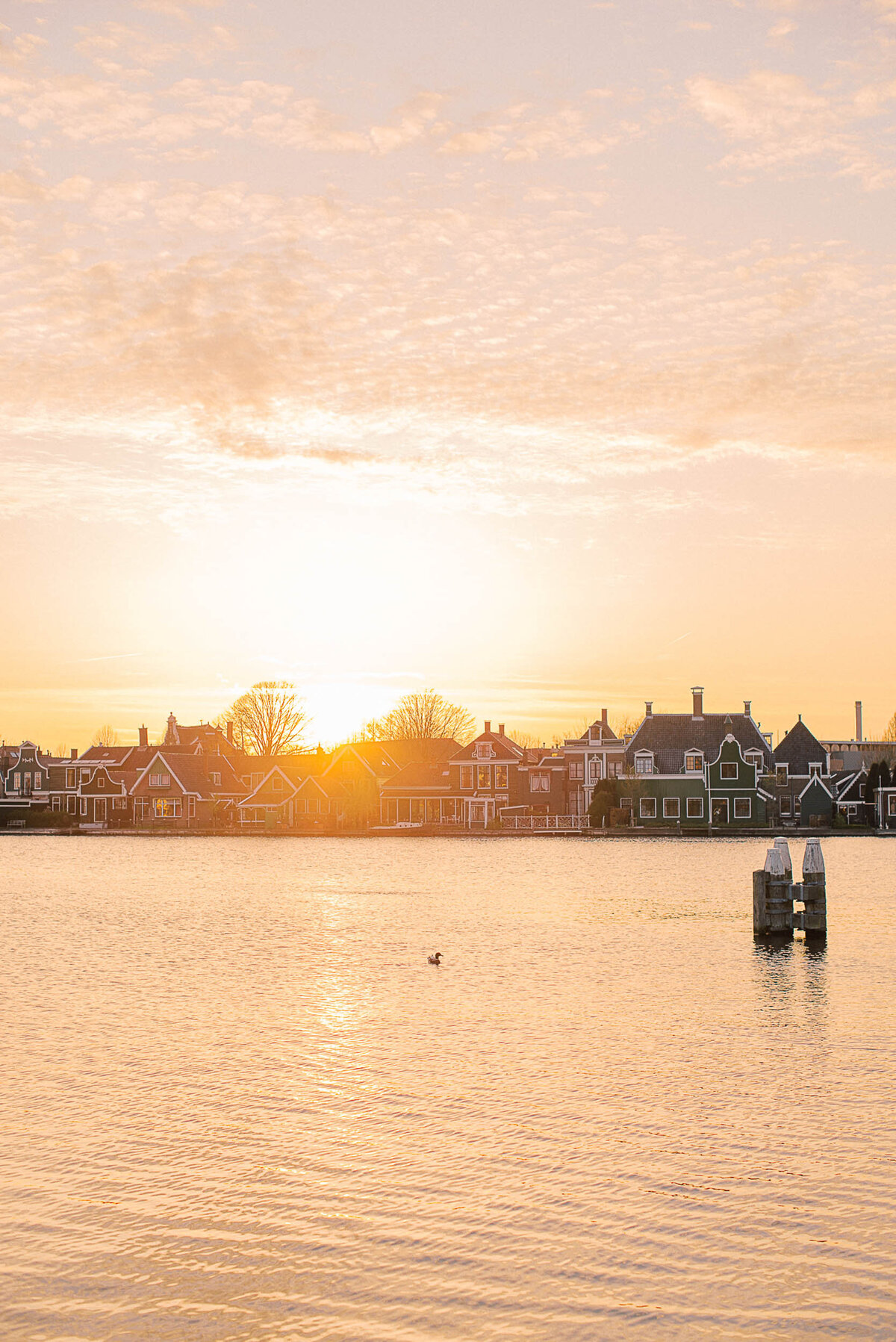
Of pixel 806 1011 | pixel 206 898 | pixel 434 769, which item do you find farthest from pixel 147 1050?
pixel 434 769

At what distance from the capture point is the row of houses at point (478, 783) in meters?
98.7

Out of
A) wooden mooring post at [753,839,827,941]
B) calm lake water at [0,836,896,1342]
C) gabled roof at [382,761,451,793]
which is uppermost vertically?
gabled roof at [382,761,451,793]

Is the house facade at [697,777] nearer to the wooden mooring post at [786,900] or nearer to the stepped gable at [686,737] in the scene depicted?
the stepped gable at [686,737]

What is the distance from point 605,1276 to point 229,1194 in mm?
4176

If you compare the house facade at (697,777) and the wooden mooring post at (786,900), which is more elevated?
the house facade at (697,777)

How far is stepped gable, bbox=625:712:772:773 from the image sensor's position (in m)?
98.9

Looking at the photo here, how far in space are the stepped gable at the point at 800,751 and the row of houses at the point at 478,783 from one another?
12 centimetres

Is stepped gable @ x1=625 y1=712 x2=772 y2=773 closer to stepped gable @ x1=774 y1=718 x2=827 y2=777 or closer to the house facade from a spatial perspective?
the house facade

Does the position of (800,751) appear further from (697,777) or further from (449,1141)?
(449,1141)

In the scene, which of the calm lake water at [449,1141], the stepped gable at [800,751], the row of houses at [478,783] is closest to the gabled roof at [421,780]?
the row of houses at [478,783]

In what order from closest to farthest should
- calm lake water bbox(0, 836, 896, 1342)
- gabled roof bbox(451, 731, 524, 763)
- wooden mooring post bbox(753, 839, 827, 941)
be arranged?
calm lake water bbox(0, 836, 896, 1342) < wooden mooring post bbox(753, 839, 827, 941) < gabled roof bbox(451, 731, 524, 763)

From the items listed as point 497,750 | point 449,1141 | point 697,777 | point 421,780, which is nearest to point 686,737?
point 697,777

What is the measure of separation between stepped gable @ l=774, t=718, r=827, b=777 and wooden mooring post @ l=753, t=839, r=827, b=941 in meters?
77.2

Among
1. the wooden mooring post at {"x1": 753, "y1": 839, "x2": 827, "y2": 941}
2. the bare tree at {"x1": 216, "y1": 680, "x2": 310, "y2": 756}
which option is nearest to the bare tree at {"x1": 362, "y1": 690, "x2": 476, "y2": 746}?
the bare tree at {"x1": 216, "y1": 680, "x2": 310, "y2": 756}
